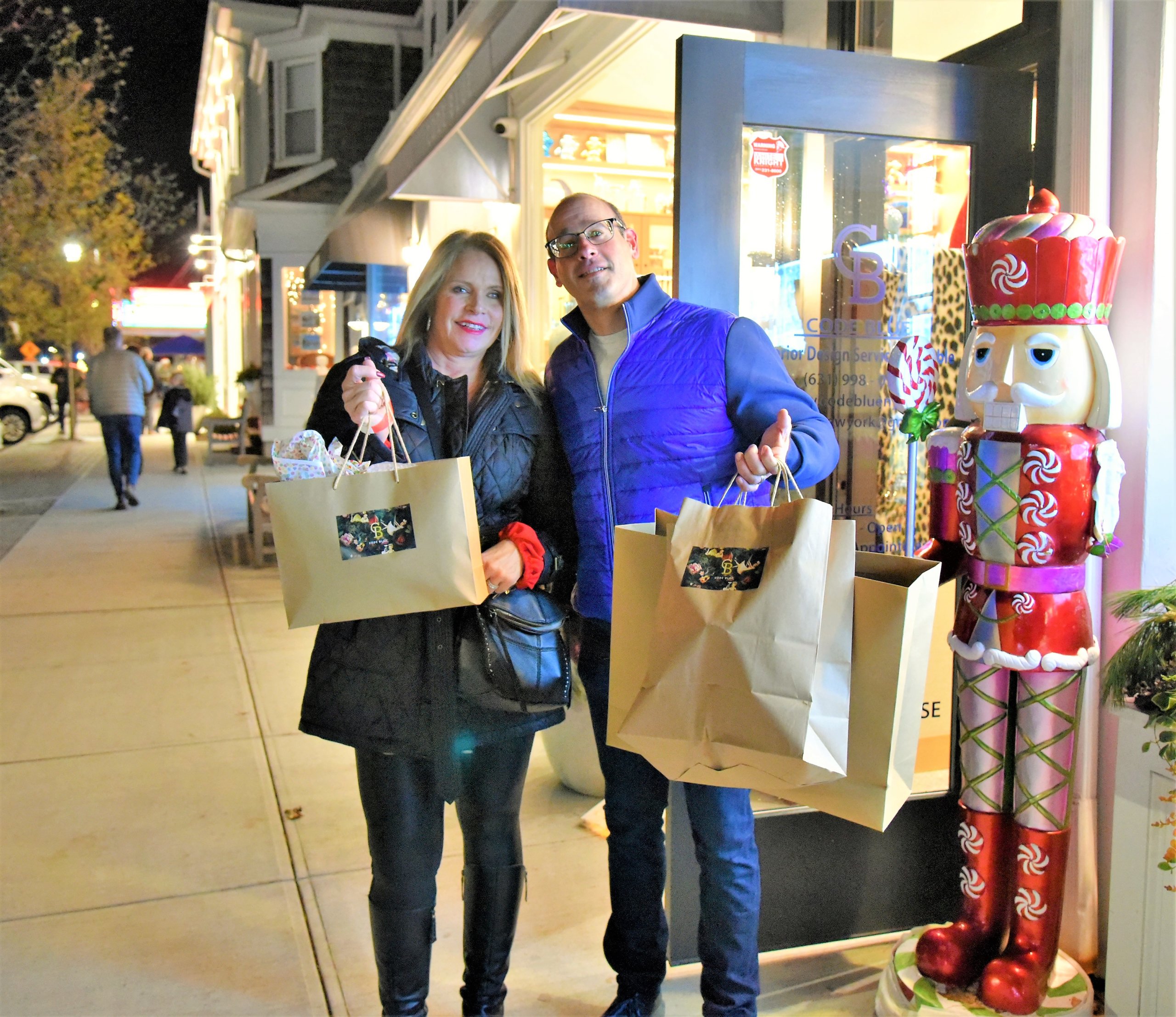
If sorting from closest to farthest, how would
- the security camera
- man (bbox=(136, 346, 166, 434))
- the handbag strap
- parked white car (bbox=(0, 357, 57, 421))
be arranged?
the handbag strap → the security camera → man (bbox=(136, 346, 166, 434)) → parked white car (bbox=(0, 357, 57, 421))

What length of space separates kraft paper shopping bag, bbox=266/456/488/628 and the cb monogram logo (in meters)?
1.37

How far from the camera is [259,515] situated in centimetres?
775

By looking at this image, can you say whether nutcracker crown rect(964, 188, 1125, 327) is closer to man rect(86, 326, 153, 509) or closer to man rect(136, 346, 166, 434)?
man rect(86, 326, 153, 509)

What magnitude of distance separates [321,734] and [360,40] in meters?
13.6

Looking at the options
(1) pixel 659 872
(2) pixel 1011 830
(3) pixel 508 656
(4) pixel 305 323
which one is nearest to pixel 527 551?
(3) pixel 508 656

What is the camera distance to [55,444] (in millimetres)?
18781

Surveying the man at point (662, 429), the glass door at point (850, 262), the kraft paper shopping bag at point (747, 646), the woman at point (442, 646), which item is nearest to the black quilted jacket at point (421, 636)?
the woman at point (442, 646)

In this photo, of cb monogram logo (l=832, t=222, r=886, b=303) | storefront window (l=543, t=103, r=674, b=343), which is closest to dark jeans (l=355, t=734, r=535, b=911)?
cb monogram logo (l=832, t=222, r=886, b=303)

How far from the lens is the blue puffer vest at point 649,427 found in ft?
6.91

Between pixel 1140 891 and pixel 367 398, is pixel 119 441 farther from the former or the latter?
pixel 1140 891

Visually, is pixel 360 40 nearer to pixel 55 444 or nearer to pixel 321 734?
pixel 55 444

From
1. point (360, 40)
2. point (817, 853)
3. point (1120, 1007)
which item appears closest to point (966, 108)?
point (817, 853)

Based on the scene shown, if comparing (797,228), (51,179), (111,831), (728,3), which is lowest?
(111,831)

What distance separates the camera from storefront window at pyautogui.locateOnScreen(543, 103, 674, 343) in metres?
6.62
